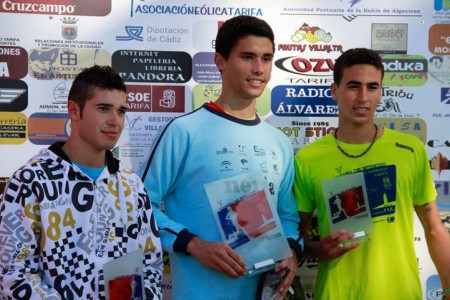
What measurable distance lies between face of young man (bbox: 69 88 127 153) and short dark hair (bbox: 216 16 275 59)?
0.63 meters

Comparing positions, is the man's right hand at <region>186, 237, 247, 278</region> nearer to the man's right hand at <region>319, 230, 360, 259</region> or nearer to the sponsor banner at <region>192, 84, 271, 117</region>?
the man's right hand at <region>319, 230, 360, 259</region>

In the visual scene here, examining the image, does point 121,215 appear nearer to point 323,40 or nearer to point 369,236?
point 369,236

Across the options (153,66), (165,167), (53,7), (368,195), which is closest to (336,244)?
(368,195)

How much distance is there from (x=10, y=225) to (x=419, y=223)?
82.8 inches

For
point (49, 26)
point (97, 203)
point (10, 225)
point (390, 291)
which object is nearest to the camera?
point (10, 225)

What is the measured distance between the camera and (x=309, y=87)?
3357 mm

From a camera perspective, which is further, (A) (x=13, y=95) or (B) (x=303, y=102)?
(B) (x=303, y=102)

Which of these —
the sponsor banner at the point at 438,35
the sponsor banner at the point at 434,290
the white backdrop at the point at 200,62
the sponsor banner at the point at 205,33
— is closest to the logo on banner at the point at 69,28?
the white backdrop at the point at 200,62

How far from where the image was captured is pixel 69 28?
324cm

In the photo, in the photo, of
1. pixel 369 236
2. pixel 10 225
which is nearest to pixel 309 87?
pixel 369 236

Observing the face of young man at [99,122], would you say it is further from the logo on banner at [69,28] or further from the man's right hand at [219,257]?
the logo on banner at [69,28]

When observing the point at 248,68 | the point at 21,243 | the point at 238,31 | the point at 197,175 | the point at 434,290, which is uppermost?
the point at 238,31

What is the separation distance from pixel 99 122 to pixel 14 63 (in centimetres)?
102

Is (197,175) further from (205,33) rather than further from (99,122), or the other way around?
(205,33)
